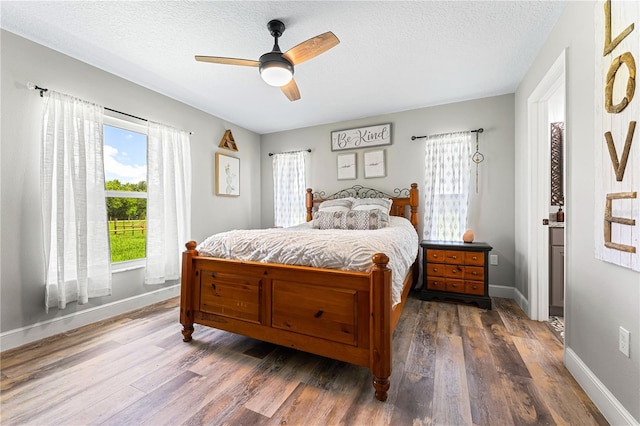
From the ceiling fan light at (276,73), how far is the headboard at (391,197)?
230cm

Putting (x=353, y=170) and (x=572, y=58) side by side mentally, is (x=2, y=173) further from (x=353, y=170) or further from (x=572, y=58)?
(x=572, y=58)

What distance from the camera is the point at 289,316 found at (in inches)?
70.7

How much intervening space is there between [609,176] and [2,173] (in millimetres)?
4041

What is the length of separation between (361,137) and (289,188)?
4.89ft

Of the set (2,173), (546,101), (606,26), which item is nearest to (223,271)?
(2,173)

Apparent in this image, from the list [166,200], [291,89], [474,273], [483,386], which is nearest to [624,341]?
[483,386]

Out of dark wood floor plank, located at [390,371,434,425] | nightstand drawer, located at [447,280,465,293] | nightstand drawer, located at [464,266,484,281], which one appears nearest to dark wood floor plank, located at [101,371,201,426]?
dark wood floor plank, located at [390,371,434,425]

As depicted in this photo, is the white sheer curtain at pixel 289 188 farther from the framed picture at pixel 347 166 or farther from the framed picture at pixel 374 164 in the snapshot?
the framed picture at pixel 374 164

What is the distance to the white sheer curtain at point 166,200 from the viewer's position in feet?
9.86

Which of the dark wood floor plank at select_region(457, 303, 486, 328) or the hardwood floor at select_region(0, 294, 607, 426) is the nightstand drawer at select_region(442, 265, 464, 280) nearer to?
the dark wood floor plank at select_region(457, 303, 486, 328)

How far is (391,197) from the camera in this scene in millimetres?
3826

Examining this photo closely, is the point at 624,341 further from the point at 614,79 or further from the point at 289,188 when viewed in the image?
the point at 289,188

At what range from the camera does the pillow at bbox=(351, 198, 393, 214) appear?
3396 mm

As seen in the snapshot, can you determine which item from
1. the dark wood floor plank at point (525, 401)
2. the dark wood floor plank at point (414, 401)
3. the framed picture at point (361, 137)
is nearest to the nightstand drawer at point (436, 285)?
the dark wood floor plank at point (525, 401)
